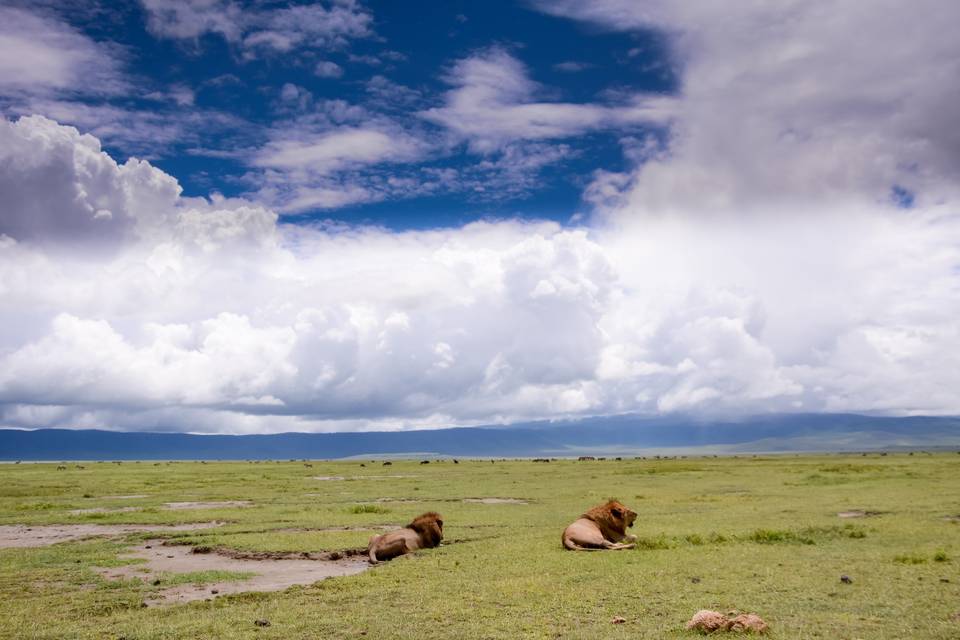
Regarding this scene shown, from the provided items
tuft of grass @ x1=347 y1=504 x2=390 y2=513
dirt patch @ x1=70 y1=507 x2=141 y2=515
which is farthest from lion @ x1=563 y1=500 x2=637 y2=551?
dirt patch @ x1=70 y1=507 x2=141 y2=515

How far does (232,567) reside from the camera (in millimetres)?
19344

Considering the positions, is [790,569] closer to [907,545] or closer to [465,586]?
[907,545]

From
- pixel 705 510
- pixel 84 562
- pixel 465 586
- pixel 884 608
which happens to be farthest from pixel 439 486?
pixel 884 608

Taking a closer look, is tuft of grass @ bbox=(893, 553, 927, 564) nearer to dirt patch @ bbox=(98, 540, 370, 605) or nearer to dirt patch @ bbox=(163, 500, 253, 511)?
dirt patch @ bbox=(98, 540, 370, 605)

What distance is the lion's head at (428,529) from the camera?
859 inches

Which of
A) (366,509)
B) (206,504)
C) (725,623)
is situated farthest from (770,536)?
(206,504)

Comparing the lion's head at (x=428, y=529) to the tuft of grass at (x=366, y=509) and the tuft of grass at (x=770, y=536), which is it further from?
the tuft of grass at (x=366, y=509)

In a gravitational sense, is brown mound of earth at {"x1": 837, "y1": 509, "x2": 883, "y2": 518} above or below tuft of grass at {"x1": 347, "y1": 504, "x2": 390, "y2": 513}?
above

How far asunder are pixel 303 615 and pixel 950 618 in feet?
35.5

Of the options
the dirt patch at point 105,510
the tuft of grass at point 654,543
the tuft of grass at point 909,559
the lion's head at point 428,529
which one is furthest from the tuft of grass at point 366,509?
the tuft of grass at point 909,559

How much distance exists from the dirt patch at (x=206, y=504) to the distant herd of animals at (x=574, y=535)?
2006 centimetres

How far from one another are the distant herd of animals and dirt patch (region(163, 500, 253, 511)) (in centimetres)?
2006

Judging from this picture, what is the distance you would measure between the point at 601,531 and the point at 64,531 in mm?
20862

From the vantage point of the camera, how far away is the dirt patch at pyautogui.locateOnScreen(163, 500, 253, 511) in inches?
1526
